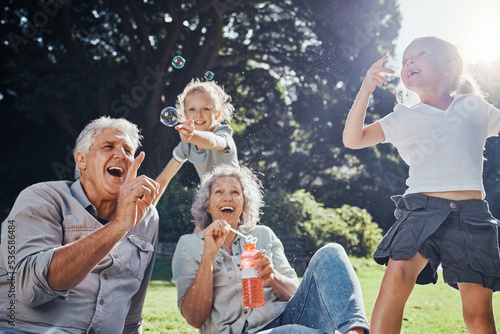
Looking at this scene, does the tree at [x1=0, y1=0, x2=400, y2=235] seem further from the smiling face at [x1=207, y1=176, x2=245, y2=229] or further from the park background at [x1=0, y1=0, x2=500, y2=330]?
the smiling face at [x1=207, y1=176, x2=245, y2=229]


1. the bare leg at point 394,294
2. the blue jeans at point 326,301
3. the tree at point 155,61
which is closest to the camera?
the blue jeans at point 326,301

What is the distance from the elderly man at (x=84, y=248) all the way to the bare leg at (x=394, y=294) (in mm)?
1109

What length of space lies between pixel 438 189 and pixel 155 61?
38.5 feet

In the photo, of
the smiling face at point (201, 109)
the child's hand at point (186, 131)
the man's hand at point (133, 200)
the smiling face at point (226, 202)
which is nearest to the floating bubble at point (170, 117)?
the smiling face at point (201, 109)

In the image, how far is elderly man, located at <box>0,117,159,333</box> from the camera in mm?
2014

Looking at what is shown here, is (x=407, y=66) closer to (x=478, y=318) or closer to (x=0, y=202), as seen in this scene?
(x=478, y=318)

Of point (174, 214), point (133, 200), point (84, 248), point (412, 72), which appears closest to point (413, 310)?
point (412, 72)

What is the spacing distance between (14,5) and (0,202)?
17.3ft

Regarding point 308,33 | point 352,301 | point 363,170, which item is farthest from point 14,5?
point 363,170

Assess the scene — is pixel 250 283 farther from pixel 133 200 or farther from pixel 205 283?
pixel 133 200

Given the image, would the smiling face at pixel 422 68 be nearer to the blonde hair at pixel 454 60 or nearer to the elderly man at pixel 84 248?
the blonde hair at pixel 454 60

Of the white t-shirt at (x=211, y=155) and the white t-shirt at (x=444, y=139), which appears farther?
the white t-shirt at (x=211, y=155)

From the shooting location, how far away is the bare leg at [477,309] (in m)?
2.47

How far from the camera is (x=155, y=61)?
1348cm
